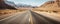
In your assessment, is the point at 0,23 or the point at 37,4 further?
the point at 37,4

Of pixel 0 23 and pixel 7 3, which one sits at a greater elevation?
pixel 7 3

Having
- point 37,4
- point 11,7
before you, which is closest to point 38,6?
point 37,4

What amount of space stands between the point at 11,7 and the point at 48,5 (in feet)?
3.73

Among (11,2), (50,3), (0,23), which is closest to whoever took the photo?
(0,23)

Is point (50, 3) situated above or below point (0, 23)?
above

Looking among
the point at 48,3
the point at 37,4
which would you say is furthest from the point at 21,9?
the point at 48,3

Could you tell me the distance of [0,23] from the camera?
3.74m

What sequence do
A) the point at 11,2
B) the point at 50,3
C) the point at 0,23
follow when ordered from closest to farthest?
1. the point at 0,23
2. the point at 11,2
3. the point at 50,3

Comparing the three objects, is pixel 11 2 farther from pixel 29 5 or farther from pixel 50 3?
pixel 50 3

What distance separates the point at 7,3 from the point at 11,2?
15 cm

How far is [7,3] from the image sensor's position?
15.0ft

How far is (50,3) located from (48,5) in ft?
0.28

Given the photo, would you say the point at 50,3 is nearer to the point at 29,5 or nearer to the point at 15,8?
the point at 29,5

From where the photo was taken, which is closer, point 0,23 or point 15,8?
point 0,23
